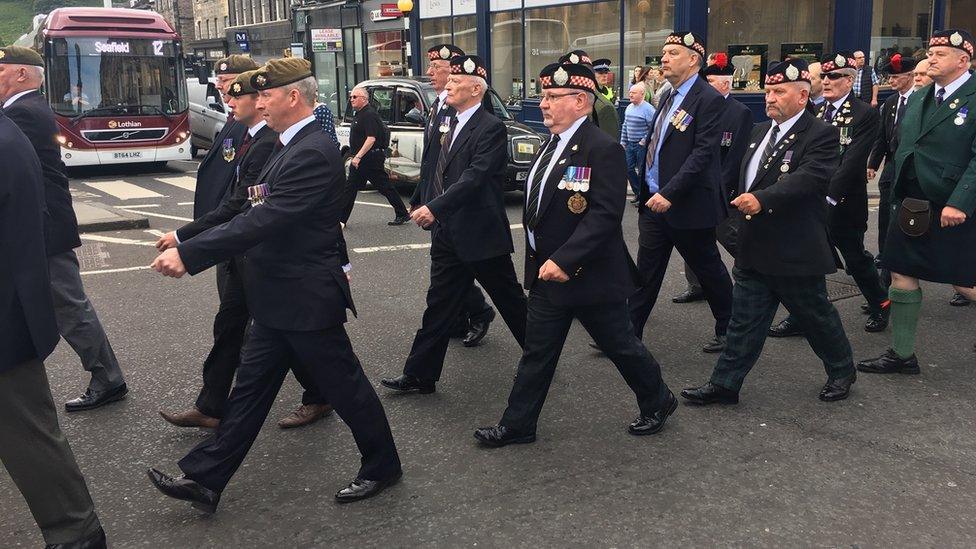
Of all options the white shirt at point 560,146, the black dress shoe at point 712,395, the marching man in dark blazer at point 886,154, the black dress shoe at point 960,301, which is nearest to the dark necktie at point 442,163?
the white shirt at point 560,146

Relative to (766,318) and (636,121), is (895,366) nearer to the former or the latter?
(766,318)

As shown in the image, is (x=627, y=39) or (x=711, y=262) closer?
(x=711, y=262)

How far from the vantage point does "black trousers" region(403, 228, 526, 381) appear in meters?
5.04

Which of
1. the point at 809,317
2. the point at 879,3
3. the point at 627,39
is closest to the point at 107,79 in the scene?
the point at 627,39

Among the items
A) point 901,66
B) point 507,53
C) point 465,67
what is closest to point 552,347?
point 465,67

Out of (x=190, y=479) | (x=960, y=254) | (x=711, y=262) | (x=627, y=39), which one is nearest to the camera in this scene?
(x=190, y=479)

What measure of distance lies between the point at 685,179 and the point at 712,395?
1.27 metres

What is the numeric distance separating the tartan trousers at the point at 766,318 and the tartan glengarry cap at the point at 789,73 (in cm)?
98

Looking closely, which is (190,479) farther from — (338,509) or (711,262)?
(711,262)

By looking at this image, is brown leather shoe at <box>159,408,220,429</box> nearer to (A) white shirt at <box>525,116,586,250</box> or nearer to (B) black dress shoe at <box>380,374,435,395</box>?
(B) black dress shoe at <box>380,374,435,395</box>

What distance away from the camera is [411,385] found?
16.8 feet

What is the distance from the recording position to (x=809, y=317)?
15.5 ft

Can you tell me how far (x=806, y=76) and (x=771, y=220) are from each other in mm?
741

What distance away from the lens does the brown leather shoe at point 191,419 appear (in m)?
4.49
